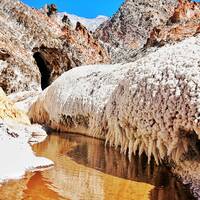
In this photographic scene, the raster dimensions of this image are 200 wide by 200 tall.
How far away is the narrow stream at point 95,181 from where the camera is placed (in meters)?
5.31

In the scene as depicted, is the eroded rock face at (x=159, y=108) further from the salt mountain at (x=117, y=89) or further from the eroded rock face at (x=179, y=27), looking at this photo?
the eroded rock face at (x=179, y=27)

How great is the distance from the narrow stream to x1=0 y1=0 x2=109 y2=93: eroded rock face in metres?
16.2

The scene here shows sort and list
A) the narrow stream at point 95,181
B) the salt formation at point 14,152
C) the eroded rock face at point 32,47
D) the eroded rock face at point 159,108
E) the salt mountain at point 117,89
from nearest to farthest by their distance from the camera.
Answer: the narrow stream at point 95,181
the salt formation at point 14,152
the eroded rock face at point 159,108
the salt mountain at point 117,89
the eroded rock face at point 32,47

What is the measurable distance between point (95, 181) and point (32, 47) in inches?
942

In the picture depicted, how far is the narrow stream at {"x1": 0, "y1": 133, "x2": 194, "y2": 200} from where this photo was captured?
5312 millimetres

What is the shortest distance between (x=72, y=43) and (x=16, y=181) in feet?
93.2

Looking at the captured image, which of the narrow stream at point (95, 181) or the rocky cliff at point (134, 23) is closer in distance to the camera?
the narrow stream at point (95, 181)

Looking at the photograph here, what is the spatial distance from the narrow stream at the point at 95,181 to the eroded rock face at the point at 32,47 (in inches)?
637

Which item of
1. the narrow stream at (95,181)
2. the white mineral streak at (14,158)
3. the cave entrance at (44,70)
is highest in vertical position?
the cave entrance at (44,70)

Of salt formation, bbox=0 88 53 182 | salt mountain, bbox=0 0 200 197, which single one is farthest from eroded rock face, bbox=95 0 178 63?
salt formation, bbox=0 88 53 182

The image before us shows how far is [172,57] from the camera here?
7754 mm

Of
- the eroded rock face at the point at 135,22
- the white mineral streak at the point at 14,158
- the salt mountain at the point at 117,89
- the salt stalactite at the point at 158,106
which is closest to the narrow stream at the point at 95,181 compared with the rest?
the white mineral streak at the point at 14,158

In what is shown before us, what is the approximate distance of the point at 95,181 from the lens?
20.6 feet

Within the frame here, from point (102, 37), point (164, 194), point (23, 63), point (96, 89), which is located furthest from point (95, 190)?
point (102, 37)
